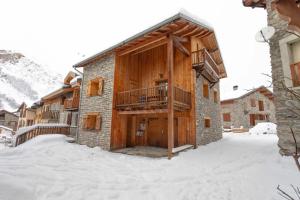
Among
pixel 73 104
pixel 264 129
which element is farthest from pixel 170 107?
pixel 264 129

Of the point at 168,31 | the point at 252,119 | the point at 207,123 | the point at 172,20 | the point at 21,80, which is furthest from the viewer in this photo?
the point at 21,80

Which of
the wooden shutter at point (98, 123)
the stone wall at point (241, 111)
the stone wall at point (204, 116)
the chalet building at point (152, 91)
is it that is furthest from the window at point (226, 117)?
the wooden shutter at point (98, 123)

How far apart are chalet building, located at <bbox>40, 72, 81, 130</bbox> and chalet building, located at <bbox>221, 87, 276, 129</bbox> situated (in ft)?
62.5

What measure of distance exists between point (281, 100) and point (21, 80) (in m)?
110

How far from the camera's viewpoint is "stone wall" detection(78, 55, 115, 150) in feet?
32.9

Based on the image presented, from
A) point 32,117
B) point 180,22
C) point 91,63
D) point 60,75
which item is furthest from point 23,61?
point 180,22

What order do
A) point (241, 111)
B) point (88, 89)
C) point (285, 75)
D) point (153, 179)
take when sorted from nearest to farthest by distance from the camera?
point (153, 179) → point (285, 75) → point (88, 89) → point (241, 111)

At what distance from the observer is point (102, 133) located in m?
10.1

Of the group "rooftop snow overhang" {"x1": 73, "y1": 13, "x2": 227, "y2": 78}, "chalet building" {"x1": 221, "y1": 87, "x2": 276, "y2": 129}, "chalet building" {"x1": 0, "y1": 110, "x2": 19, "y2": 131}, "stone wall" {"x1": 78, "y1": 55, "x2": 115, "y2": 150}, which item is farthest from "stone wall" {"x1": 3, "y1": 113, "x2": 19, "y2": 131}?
"chalet building" {"x1": 221, "y1": 87, "x2": 276, "y2": 129}

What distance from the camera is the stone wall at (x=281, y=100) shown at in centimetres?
578

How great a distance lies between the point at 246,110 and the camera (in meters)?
22.6

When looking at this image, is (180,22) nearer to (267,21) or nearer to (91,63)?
(267,21)

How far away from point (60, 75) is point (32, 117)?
10759 cm

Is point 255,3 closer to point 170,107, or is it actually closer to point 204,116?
point 170,107
